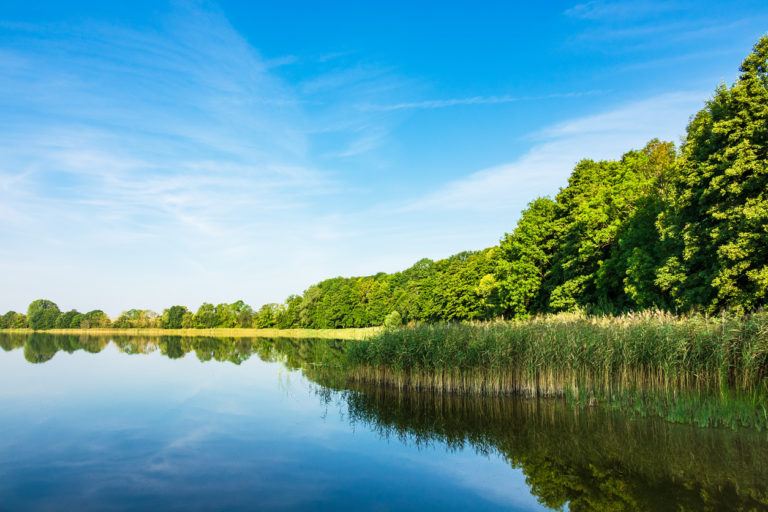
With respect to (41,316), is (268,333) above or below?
below

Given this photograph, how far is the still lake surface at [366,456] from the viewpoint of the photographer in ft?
25.9

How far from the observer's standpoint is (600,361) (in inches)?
611

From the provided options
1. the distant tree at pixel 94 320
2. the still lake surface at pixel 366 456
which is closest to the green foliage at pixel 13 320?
the distant tree at pixel 94 320

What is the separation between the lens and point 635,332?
1534 centimetres

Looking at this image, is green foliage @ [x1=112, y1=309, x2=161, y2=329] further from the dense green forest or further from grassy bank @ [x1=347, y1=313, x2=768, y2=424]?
grassy bank @ [x1=347, y1=313, x2=768, y2=424]

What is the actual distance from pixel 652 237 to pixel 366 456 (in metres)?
24.3

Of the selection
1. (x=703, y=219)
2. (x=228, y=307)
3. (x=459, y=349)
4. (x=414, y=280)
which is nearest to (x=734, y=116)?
(x=703, y=219)

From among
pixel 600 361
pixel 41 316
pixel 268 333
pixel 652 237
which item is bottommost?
pixel 268 333

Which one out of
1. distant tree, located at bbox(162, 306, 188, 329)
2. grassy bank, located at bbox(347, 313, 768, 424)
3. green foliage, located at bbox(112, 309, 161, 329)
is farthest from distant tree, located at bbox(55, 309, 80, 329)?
grassy bank, located at bbox(347, 313, 768, 424)

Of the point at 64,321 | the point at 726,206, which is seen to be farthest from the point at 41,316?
the point at 726,206

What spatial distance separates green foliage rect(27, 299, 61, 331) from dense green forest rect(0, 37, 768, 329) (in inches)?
3763

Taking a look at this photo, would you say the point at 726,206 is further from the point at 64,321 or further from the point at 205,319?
the point at 64,321

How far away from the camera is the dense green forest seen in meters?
18.9

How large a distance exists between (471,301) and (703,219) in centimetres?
3337
